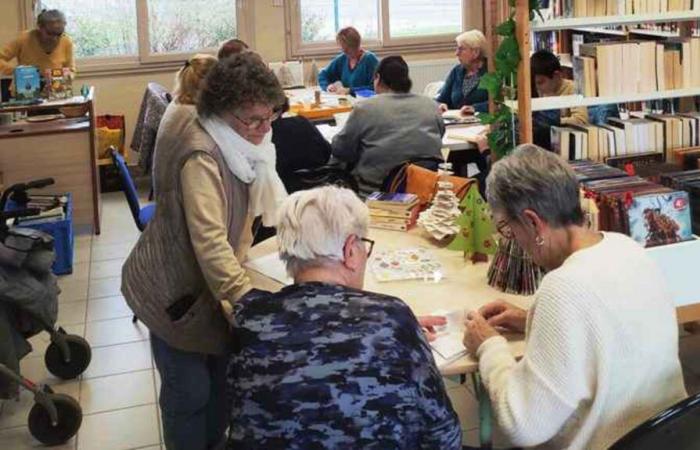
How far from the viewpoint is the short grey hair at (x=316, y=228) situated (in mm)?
1668

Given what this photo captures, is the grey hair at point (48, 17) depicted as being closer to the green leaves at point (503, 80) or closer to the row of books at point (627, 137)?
the green leaves at point (503, 80)

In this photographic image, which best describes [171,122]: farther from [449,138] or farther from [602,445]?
[449,138]

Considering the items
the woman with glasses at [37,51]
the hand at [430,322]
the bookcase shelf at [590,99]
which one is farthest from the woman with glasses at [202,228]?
the woman with glasses at [37,51]

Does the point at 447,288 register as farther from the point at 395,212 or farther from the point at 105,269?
the point at 105,269

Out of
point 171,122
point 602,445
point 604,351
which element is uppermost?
point 171,122

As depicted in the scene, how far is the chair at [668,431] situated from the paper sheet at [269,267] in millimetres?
1260

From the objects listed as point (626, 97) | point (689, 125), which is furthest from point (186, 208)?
point (689, 125)

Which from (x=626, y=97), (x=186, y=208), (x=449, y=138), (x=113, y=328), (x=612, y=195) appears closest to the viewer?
(x=186, y=208)

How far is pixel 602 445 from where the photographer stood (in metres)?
1.71

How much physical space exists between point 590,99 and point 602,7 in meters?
0.34

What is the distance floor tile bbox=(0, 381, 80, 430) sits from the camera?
3377 millimetres

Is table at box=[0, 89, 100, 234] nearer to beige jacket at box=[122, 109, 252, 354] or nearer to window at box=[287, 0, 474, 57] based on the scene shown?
window at box=[287, 0, 474, 57]

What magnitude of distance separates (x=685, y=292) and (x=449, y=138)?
7.87 feet

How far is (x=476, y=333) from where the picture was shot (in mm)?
2059
